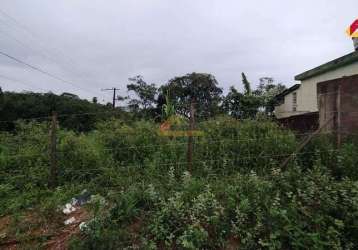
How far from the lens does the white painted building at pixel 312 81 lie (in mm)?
7754

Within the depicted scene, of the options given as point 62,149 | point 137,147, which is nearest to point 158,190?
point 137,147

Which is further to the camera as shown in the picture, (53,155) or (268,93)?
(268,93)

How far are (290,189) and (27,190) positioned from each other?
13.7 ft

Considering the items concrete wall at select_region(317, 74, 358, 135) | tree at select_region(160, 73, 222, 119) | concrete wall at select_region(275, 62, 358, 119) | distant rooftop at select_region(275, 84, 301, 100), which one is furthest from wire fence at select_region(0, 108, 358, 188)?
tree at select_region(160, 73, 222, 119)

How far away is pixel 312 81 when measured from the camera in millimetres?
9906

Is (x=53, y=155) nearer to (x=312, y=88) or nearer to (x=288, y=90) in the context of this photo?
(x=312, y=88)

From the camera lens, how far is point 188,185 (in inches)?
122

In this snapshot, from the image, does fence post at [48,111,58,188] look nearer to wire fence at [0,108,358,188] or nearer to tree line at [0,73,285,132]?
wire fence at [0,108,358,188]

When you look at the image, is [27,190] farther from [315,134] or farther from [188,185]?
[315,134]

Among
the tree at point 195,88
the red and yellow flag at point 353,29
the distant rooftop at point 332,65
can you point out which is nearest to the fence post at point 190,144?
the red and yellow flag at point 353,29

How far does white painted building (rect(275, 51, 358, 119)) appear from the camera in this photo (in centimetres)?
775

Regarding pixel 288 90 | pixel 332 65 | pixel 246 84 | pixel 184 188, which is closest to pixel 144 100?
pixel 246 84

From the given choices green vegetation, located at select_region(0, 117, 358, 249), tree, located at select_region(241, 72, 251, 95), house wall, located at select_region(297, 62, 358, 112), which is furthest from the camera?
tree, located at select_region(241, 72, 251, 95)

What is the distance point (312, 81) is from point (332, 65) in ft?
5.15
